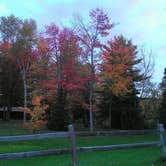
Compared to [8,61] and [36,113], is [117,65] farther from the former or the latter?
[8,61]

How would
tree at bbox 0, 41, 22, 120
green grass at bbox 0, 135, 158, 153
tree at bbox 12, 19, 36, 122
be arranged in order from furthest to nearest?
tree at bbox 0, 41, 22, 120 → tree at bbox 12, 19, 36, 122 → green grass at bbox 0, 135, 158, 153

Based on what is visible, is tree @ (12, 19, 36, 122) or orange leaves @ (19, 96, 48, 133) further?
tree @ (12, 19, 36, 122)

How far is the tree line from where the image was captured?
45250 millimetres

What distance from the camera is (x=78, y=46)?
151 ft

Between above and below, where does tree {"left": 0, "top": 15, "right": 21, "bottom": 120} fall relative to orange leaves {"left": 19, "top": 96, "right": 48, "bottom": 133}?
above

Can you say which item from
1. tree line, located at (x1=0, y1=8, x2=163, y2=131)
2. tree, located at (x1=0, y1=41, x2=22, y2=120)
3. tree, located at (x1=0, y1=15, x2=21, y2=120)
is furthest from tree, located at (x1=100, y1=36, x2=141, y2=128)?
tree, located at (x1=0, y1=41, x2=22, y2=120)

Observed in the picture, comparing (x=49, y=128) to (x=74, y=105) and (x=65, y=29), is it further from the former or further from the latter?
(x=65, y=29)

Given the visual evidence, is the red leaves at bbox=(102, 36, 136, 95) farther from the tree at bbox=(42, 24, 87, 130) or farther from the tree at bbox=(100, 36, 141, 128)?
the tree at bbox=(42, 24, 87, 130)

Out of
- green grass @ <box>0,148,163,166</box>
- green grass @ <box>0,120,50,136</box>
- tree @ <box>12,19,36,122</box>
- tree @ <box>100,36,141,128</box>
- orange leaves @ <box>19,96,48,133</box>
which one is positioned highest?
tree @ <box>12,19,36,122</box>

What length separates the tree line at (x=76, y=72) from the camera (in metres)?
45.2

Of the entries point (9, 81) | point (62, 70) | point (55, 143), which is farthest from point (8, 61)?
point (55, 143)

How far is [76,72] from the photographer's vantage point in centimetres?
4625

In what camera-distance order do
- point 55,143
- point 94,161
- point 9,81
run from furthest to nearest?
point 9,81, point 55,143, point 94,161

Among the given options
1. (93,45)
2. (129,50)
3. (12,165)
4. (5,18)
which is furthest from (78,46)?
(12,165)
